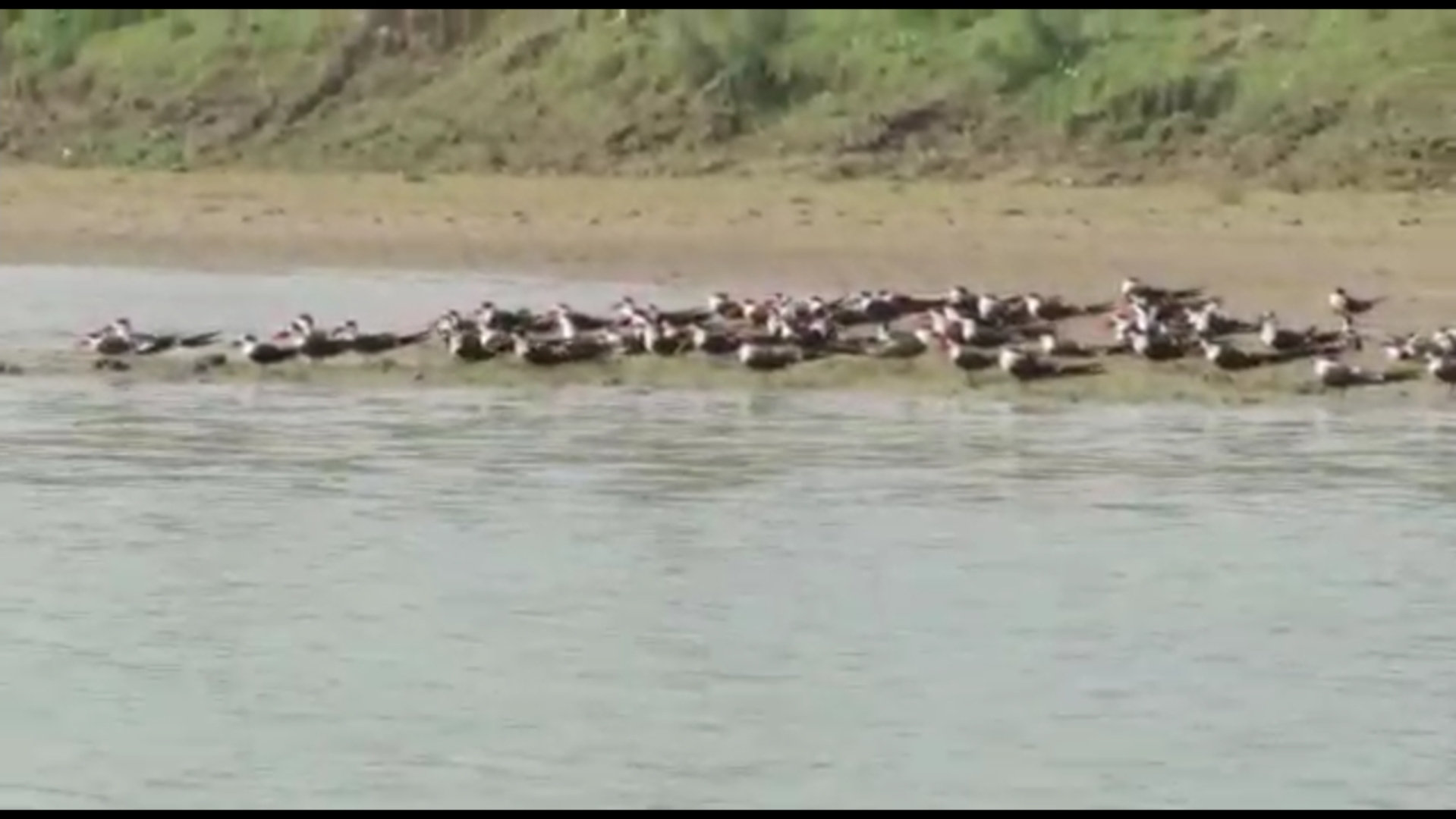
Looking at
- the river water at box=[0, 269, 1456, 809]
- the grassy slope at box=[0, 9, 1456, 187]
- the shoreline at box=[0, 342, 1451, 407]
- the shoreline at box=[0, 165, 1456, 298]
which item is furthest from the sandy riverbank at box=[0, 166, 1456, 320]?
the river water at box=[0, 269, 1456, 809]

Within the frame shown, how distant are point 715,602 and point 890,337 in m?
4.75

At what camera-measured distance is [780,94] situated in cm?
2044

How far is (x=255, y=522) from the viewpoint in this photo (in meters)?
11.1

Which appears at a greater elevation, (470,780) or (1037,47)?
(1037,47)

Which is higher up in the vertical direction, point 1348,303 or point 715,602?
point 1348,303

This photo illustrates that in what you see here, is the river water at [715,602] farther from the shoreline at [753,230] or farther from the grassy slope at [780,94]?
the grassy slope at [780,94]

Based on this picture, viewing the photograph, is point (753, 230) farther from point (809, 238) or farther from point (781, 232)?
point (809, 238)

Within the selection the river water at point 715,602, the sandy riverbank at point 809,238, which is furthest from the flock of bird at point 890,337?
the river water at point 715,602

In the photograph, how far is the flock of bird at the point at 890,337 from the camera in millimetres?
13883

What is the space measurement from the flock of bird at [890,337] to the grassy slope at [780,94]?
320 centimetres

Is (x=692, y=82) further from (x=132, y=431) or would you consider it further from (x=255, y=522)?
(x=255, y=522)

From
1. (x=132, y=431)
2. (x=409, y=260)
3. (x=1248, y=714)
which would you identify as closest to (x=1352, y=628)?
(x=1248, y=714)

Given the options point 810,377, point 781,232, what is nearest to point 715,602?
point 810,377

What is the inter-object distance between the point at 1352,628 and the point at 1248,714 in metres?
1.01
